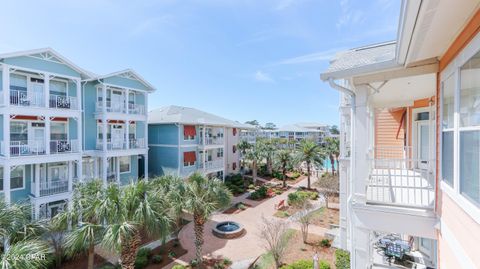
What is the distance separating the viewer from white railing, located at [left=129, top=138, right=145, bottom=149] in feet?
70.4

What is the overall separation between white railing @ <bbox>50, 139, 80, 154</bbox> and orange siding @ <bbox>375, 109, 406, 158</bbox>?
21.8 meters

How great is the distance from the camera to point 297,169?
41219 millimetres

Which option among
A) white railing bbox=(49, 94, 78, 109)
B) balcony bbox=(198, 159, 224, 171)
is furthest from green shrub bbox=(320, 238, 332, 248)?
white railing bbox=(49, 94, 78, 109)

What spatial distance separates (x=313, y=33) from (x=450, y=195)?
1360 cm

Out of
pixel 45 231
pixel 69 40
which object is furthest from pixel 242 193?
pixel 69 40

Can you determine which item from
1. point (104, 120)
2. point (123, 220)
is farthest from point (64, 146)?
point (123, 220)

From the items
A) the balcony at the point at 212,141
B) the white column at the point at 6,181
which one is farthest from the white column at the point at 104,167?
the balcony at the point at 212,141

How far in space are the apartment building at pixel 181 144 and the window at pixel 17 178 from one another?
10.7 m

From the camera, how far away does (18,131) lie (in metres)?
15.3

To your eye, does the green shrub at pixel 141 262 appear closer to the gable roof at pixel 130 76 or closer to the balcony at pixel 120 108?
the balcony at pixel 120 108

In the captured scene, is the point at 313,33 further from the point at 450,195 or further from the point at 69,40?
the point at 69,40

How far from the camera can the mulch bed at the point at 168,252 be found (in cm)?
1305

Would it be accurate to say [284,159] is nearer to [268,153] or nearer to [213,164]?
[268,153]

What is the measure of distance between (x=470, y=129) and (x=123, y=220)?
10236mm
